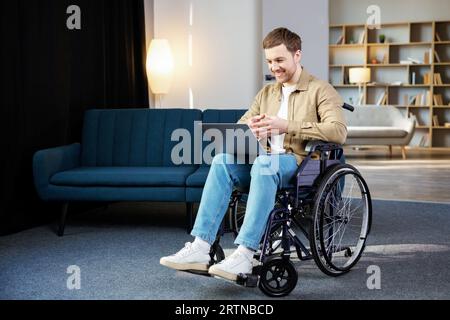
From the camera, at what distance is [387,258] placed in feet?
9.98

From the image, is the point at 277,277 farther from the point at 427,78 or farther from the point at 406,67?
the point at 406,67

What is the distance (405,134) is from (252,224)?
6151 millimetres

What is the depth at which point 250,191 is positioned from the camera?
2.46m

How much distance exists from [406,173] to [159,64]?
2.85m

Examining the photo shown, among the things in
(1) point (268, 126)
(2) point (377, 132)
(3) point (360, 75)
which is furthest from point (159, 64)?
(3) point (360, 75)

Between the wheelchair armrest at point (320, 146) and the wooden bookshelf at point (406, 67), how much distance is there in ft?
23.8

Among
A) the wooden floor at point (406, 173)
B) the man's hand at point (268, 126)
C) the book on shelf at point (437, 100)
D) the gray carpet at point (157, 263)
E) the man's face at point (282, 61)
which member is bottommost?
the wooden floor at point (406, 173)

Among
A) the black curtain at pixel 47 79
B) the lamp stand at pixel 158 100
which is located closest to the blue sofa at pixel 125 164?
the black curtain at pixel 47 79

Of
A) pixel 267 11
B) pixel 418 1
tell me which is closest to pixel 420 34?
pixel 418 1

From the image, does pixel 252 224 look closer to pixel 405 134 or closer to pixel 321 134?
pixel 321 134

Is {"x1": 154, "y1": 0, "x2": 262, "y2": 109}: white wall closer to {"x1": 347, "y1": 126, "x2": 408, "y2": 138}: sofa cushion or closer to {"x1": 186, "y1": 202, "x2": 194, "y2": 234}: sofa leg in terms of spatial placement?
{"x1": 186, "y1": 202, "x2": 194, "y2": 234}: sofa leg

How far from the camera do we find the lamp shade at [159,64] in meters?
5.19

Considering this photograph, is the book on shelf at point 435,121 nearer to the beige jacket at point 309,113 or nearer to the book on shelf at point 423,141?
the book on shelf at point 423,141

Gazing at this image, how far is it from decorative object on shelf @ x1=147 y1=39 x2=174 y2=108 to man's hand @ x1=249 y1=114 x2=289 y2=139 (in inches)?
110
